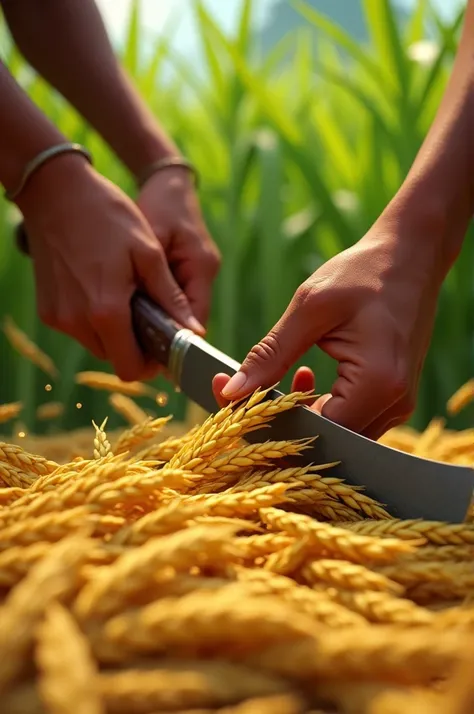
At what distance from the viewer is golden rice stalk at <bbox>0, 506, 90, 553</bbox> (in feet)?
1.27

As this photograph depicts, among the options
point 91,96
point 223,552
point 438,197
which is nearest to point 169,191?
point 91,96

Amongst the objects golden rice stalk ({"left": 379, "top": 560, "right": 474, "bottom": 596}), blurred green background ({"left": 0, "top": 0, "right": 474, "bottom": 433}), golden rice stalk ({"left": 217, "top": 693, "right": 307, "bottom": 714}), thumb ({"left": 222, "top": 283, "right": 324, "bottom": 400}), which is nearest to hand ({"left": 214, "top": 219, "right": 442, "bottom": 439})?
thumb ({"left": 222, "top": 283, "right": 324, "bottom": 400})

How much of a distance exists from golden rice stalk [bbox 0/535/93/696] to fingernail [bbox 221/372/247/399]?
27 cm

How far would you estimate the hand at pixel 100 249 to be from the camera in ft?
2.61

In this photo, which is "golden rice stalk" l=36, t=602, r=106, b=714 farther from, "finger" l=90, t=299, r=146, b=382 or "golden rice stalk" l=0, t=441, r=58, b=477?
"finger" l=90, t=299, r=146, b=382

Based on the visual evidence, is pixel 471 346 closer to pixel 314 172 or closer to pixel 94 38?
pixel 314 172

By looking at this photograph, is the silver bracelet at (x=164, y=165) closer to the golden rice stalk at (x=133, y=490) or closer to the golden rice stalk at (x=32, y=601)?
the golden rice stalk at (x=133, y=490)

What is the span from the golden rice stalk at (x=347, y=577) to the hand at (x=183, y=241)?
57 cm

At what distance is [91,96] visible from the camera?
1.06 metres

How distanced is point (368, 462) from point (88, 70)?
0.78 meters

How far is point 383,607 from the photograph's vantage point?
371 mm

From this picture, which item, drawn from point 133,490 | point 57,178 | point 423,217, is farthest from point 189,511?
point 57,178

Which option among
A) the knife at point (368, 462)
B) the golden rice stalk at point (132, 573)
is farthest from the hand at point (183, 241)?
the golden rice stalk at point (132, 573)

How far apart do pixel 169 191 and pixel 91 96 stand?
0.64 ft
